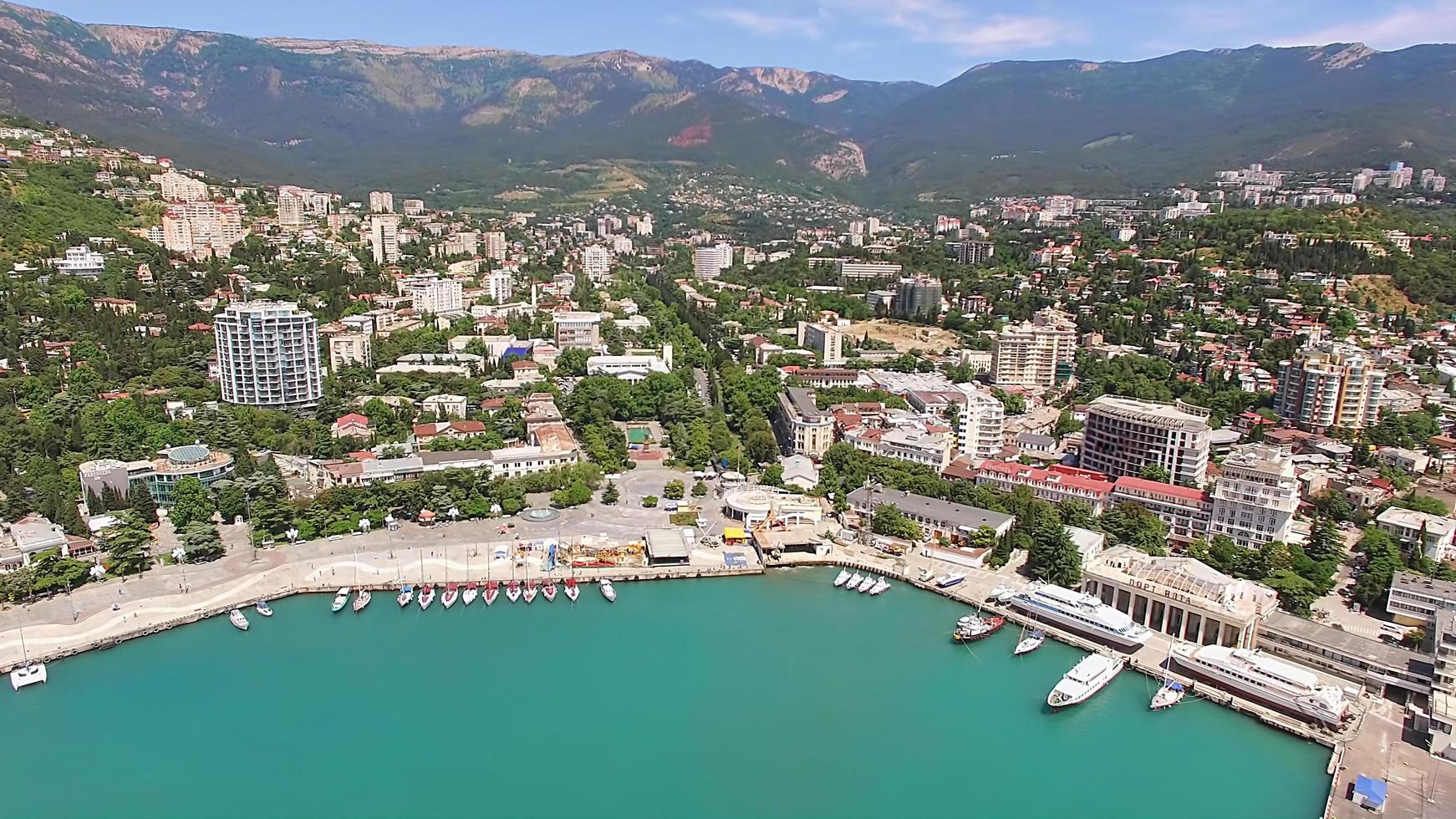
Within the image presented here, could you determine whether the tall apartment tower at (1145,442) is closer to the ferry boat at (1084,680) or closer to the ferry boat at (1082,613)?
the ferry boat at (1082,613)

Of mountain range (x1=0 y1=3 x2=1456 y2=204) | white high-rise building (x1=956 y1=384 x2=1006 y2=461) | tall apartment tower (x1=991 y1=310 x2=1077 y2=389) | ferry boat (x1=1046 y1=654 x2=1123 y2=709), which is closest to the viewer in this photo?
ferry boat (x1=1046 y1=654 x2=1123 y2=709)

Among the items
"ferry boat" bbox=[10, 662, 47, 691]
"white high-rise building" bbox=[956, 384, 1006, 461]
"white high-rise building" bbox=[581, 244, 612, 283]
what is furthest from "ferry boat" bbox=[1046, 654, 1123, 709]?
"white high-rise building" bbox=[581, 244, 612, 283]

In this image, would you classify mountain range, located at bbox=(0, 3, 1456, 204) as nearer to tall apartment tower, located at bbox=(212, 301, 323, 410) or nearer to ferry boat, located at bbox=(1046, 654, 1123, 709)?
tall apartment tower, located at bbox=(212, 301, 323, 410)

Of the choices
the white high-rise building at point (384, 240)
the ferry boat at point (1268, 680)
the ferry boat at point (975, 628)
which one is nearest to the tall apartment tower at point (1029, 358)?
the ferry boat at point (975, 628)

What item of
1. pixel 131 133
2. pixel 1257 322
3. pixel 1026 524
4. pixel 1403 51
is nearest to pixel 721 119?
pixel 131 133

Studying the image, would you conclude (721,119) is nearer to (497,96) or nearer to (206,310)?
(497,96)
